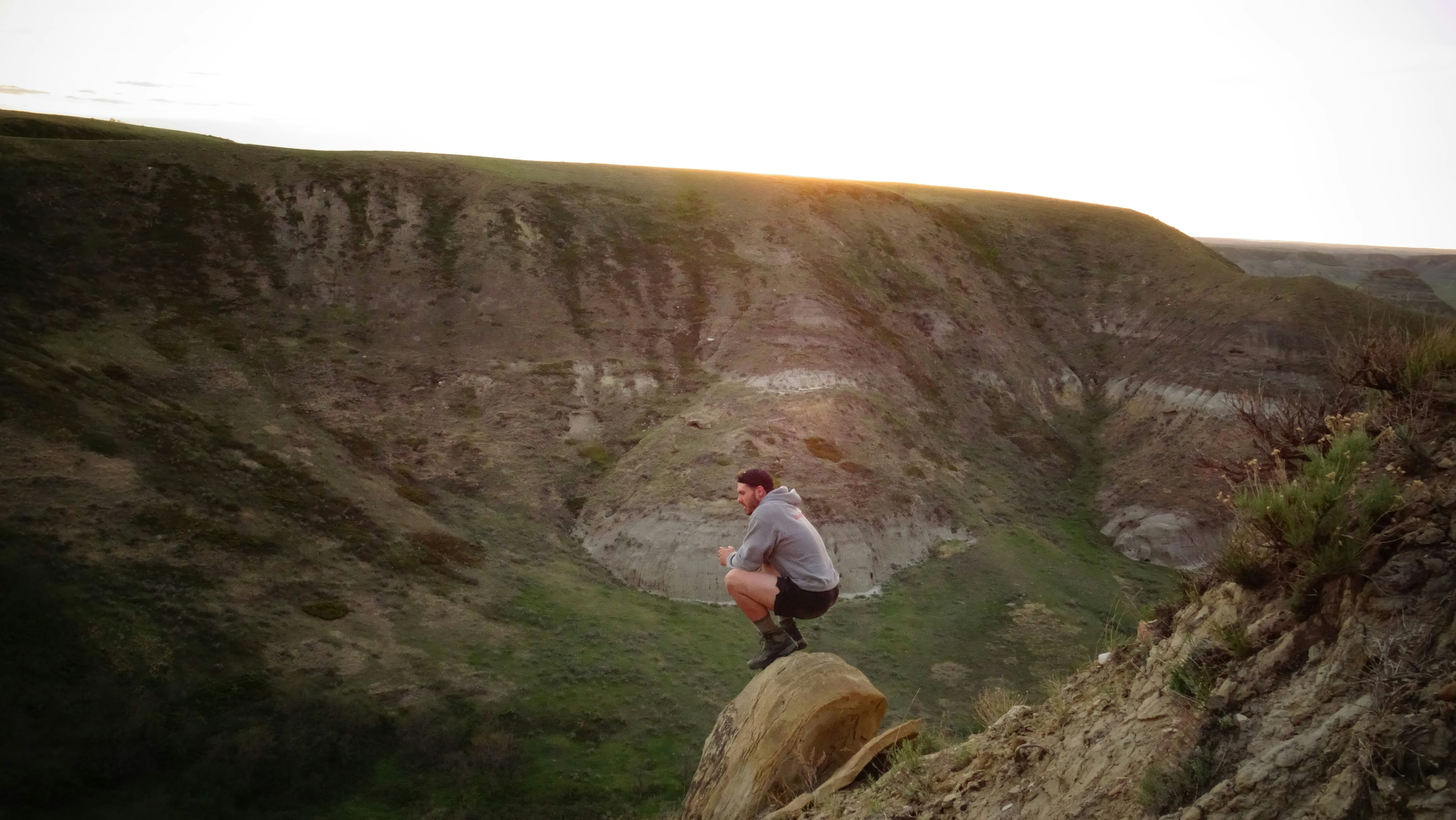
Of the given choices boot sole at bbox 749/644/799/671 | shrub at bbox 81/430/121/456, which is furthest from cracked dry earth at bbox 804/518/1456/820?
shrub at bbox 81/430/121/456

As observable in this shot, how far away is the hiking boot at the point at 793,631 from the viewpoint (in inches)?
416

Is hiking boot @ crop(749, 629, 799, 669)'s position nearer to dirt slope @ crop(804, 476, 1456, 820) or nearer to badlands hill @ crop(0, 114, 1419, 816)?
dirt slope @ crop(804, 476, 1456, 820)

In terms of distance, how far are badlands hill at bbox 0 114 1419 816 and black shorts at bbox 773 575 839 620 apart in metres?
12.8

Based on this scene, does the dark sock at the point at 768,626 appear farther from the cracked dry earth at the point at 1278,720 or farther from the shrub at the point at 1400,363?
the shrub at the point at 1400,363

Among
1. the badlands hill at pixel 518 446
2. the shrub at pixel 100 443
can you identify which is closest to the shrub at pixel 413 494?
the badlands hill at pixel 518 446

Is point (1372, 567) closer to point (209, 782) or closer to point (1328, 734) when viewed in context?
point (1328, 734)

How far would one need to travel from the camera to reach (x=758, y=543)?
30.5ft

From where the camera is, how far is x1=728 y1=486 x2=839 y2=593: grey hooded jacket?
365 inches

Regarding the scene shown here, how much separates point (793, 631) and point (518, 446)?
32.6 m

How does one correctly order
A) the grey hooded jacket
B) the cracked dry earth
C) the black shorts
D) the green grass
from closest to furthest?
the cracked dry earth → the grey hooded jacket → the black shorts → the green grass

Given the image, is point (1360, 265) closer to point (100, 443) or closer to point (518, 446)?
point (518, 446)

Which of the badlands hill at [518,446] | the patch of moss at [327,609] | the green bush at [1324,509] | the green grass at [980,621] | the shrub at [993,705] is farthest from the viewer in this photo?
the green grass at [980,621]

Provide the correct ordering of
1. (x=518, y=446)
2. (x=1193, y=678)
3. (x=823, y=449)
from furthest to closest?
(x=518, y=446) → (x=823, y=449) → (x=1193, y=678)

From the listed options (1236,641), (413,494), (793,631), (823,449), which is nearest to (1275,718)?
(1236,641)
